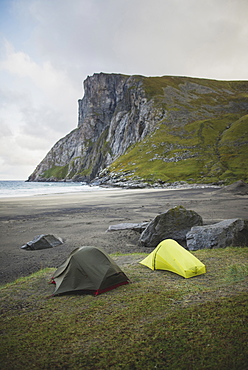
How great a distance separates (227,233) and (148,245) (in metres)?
4.51

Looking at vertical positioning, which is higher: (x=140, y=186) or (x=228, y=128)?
(x=228, y=128)

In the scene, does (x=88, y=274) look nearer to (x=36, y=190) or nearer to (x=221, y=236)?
(x=221, y=236)

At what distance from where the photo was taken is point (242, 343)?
4.29 metres

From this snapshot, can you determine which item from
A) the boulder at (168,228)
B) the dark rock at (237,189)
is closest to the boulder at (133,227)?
the boulder at (168,228)

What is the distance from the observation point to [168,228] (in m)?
13.6

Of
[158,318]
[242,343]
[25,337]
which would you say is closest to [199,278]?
[158,318]

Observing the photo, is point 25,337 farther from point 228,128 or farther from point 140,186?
point 228,128

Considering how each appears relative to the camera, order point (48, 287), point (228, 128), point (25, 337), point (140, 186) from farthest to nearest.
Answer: point (228, 128) → point (140, 186) → point (48, 287) → point (25, 337)

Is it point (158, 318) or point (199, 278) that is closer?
point (158, 318)

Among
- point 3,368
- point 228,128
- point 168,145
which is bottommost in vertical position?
point 3,368

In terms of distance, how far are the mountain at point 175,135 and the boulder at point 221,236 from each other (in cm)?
5954

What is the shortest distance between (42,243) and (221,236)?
33.4 feet

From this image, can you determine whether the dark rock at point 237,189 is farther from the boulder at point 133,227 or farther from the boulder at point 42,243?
the boulder at point 42,243

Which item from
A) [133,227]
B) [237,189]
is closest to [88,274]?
[133,227]
